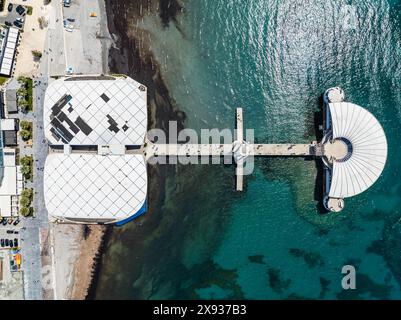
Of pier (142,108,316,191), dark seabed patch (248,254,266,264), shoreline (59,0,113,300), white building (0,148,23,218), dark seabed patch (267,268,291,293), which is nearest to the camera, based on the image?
white building (0,148,23,218)

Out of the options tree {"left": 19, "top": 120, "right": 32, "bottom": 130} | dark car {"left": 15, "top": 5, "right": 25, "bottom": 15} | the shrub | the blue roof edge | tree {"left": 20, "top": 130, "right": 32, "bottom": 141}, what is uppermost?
dark car {"left": 15, "top": 5, "right": 25, "bottom": 15}

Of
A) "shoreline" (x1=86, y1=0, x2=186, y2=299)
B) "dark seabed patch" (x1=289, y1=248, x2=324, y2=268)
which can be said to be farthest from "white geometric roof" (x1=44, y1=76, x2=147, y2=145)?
"dark seabed patch" (x1=289, y1=248, x2=324, y2=268)

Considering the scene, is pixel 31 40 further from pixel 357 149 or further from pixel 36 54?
pixel 357 149

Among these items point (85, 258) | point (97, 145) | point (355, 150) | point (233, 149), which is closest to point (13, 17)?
point (97, 145)

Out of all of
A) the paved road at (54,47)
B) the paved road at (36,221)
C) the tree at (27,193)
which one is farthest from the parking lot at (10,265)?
the paved road at (54,47)

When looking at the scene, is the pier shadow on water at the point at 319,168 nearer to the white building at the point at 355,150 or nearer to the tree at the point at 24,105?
the white building at the point at 355,150

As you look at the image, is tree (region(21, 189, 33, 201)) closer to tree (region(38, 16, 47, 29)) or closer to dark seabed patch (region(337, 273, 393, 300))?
tree (region(38, 16, 47, 29))
